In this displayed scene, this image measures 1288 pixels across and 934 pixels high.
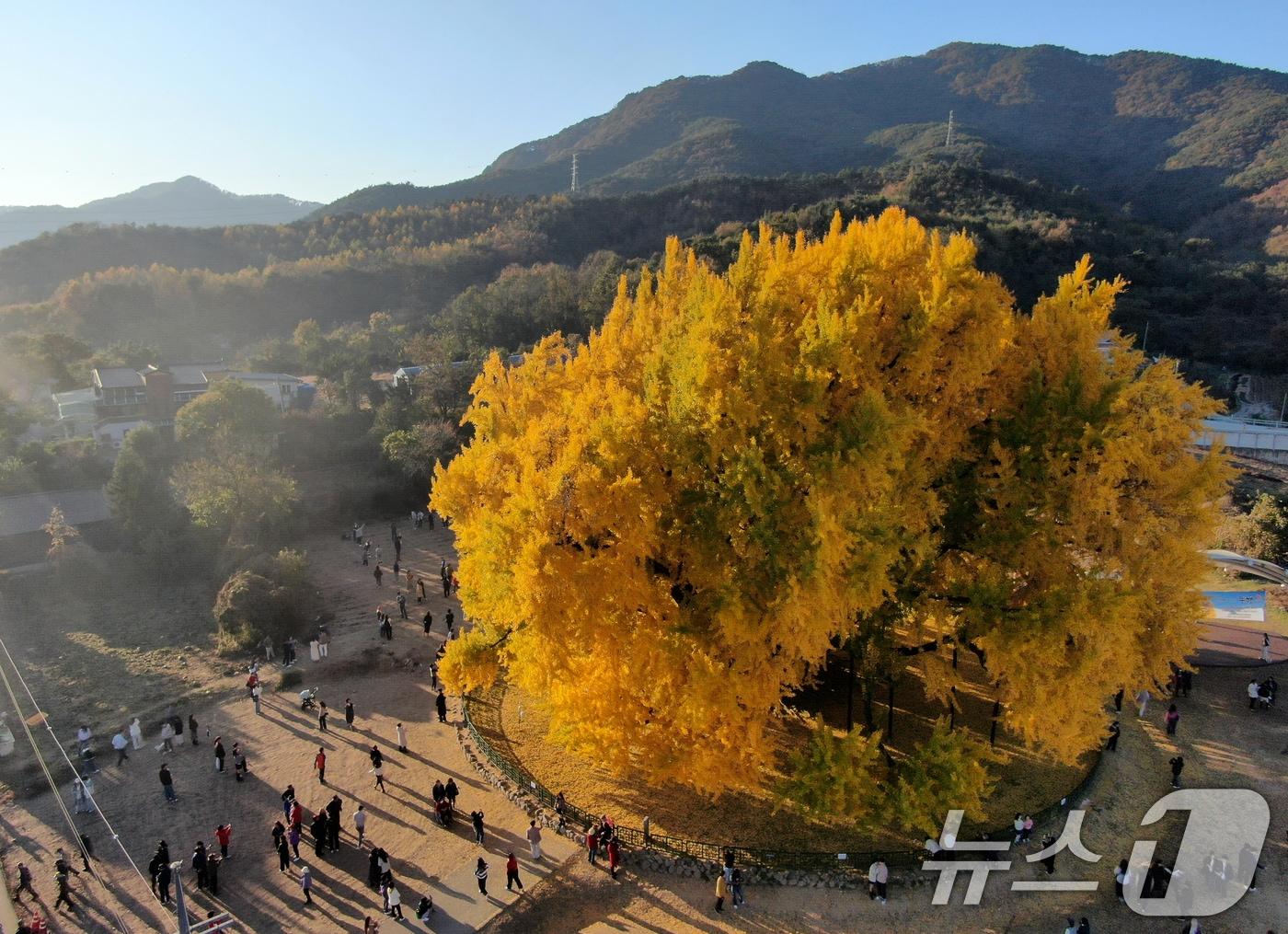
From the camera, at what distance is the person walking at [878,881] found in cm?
1263

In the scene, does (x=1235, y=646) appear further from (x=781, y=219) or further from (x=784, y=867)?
(x=781, y=219)

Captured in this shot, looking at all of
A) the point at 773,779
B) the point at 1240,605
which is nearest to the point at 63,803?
the point at 773,779

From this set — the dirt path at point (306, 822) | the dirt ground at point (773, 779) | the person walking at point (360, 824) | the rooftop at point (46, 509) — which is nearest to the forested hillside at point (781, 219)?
the rooftop at point (46, 509)

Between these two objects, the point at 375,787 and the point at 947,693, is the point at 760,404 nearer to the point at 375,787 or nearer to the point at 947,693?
the point at 947,693

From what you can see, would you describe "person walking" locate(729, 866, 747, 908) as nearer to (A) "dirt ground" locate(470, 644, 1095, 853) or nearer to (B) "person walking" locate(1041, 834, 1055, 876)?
(A) "dirt ground" locate(470, 644, 1095, 853)

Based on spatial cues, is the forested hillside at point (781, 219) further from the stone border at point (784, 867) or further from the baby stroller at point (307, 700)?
the stone border at point (784, 867)

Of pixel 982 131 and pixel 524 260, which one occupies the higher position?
pixel 982 131

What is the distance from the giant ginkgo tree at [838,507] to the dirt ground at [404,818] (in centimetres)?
252

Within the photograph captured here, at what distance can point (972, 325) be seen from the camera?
1255 centimetres

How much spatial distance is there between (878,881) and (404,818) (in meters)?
9.62

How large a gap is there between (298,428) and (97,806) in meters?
29.0

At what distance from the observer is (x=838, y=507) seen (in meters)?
11.4

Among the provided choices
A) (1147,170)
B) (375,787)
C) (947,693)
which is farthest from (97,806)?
(1147,170)

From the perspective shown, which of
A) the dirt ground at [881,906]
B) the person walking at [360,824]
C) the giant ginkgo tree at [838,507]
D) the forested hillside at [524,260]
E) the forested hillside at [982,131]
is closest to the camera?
the giant ginkgo tree at [838,507]
